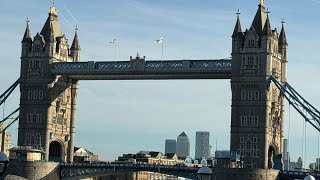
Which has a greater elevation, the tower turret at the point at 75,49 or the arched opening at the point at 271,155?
the tower turret at the point at 75,49

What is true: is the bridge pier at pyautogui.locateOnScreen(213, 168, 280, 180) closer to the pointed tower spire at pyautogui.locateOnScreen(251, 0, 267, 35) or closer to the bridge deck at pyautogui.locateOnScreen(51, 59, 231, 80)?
the bridge deck at pyautogui.locateOnScreen(51, 59, 231, 80)

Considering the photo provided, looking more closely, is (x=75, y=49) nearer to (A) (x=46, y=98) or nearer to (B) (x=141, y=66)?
(A) (x=46, y=98)

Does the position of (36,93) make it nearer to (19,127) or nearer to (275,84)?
(19,127)

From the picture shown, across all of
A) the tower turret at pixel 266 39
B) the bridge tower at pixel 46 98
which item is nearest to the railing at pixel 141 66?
the bridge tower at pixel 46 98

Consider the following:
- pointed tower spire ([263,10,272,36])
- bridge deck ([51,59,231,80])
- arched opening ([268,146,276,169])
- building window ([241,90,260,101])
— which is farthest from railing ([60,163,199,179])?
pointed tower spire ([263,10,272,36])

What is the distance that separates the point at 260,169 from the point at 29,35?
63623mm

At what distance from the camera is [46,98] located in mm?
160625

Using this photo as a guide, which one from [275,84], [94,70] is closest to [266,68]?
[275,84]

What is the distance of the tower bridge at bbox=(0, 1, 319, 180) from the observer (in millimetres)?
140875

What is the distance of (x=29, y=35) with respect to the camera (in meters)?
167

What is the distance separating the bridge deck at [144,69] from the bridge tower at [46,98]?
3100 mm

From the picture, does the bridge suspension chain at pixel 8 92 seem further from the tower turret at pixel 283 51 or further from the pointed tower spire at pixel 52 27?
the tower turret at pixel 283 51

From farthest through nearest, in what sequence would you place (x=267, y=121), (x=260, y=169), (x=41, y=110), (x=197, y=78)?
(x=41, y=110)
(x=197, y=78)
(x=267, y=121)
(x=260, y=169)

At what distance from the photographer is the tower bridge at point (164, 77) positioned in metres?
141
